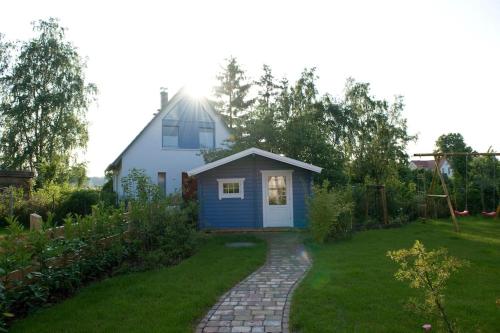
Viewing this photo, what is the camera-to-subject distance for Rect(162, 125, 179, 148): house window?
73.6 ft

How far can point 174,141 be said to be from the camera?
22.6 m

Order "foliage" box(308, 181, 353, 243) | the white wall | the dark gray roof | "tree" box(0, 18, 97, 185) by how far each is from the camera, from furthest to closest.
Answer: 1. "tree" box(0, 18, 97, 185)
2. the dark gray roof
3. the white wall
4. "foliage" box(308, 181, 353, 243)

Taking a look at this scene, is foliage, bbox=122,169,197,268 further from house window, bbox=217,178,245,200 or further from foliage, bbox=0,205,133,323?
house window, bbox=217,178,245,200

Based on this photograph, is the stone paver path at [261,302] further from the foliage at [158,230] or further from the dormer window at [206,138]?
the dormer window at [206,138]

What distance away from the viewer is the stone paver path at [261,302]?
15.4 feet

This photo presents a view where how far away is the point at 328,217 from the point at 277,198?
4.04m

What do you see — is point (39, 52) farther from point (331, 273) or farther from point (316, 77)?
point (331, 273)

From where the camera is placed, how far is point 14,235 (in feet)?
17.5

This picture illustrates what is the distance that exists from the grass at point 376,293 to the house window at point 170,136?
47.1 feet

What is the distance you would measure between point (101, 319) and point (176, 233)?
13.6 ft

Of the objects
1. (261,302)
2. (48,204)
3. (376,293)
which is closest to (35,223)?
(261,302)

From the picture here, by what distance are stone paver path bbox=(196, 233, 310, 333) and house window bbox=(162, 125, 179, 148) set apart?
14.9 m

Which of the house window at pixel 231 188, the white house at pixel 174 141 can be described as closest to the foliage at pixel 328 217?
the house window at pixel 231 188

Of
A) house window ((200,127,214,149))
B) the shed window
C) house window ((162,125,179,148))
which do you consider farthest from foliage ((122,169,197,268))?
house window ((200,127,214,149))
